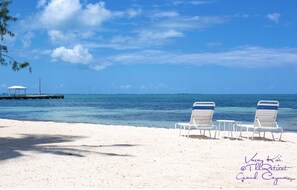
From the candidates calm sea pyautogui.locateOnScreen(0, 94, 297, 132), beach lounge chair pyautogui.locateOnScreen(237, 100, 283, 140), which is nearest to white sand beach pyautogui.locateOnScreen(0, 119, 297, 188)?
beach lounge chair pyautogui.locateOnScreen(237, 100, 283, 140)

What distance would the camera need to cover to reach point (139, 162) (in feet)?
23.8

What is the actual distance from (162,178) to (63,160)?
6.90 ft

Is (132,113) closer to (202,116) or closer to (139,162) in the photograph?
(202,116)

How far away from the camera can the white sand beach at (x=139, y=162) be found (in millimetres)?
5758

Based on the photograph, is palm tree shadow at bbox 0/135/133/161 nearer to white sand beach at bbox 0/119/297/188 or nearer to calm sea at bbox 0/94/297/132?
white sand beach at bbox 0/119/297/188

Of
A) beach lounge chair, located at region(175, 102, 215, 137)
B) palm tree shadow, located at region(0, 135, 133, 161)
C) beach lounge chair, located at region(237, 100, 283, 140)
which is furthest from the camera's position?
beach lounge chair, located at region(175, 102, 215, 137)

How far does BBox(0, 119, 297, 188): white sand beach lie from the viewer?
18.9 feet

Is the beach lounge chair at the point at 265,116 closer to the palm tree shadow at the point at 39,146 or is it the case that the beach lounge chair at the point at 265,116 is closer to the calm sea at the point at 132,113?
the palm tree shadow at the point at 39,146

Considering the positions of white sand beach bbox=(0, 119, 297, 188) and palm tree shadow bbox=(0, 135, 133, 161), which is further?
palm tree shadow bbox=(0, 135, 133, 161)

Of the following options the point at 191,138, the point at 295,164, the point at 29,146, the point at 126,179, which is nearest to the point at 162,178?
the point at 126,179

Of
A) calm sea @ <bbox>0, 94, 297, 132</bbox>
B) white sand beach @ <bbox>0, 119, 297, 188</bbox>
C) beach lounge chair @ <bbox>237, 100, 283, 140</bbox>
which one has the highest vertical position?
beach lounge chair @ <bbox>237, 100, 283, 140</bbox>

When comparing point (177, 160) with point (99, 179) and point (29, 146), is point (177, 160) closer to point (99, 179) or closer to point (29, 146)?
point (99, 179)

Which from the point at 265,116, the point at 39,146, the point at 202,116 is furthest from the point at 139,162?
the point at 265,116

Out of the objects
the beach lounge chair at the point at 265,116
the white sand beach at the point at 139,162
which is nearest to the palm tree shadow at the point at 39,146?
the white sand beach at the point at 139,162
